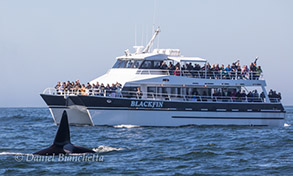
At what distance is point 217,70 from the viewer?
41.8 meters

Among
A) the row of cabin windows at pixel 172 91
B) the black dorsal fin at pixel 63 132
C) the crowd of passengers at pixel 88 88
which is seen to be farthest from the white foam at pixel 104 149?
the row of cabin windows at pixel 172 91

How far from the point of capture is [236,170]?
2064 centimetres

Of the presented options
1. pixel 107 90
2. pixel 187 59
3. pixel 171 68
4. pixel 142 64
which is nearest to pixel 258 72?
pixel 187 59

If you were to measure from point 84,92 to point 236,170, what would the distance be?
61.6 feet

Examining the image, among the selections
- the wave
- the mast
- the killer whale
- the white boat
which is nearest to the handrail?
the white boat

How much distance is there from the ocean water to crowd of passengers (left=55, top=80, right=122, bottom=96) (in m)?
2.42

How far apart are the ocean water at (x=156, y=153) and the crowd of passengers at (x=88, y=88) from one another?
2.42m

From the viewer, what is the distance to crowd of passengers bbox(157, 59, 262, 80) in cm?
4050

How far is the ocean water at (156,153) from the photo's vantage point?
20312 mm

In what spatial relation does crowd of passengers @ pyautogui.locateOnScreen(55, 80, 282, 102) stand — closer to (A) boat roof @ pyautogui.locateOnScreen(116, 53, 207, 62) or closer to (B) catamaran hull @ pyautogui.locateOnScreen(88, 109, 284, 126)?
(B) catamaran hull @ pyautogui.locateOnScreen(88, 109, 284, 126)

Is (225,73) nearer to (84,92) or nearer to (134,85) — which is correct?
(134,85)

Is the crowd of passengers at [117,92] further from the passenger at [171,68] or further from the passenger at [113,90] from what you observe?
the passenger at [171,68]

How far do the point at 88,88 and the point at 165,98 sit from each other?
17.5 ft

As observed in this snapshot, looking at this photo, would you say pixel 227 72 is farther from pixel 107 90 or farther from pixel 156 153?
pixel 156 153
